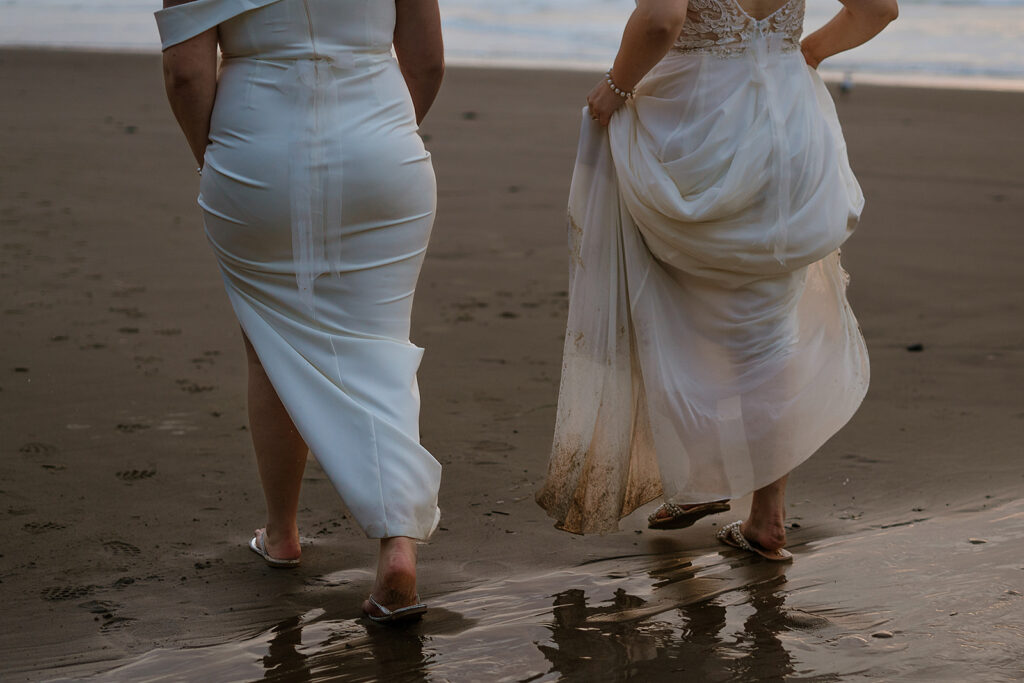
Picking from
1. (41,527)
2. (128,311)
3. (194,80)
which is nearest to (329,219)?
(194,80)

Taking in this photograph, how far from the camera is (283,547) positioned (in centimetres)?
326

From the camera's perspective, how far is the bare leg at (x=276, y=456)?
3.09 meters

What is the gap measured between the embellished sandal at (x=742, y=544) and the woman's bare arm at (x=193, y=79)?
6.01ft

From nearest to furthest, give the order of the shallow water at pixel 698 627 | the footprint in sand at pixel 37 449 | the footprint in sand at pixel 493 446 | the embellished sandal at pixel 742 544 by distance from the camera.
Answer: the shallow water at pixel 698 627 < the embellished sandal at pixel 742 544 < the footprint in sand at pixel 37 449 < the footprint in sand at pixel 493 446

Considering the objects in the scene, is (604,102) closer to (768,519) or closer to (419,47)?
(419,47)

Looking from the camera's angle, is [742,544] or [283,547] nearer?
[283,547]

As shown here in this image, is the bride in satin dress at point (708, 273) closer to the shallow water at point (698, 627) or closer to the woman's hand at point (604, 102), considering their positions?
the woman's hand at point (604, 102)

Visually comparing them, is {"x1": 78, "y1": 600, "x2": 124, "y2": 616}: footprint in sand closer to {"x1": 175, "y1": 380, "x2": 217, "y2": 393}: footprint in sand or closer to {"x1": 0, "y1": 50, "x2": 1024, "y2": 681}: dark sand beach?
{"x1": 0, "y1": 50, "x2": 1024, "y2": 681}: dark sand beach

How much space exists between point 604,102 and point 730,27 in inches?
15.1

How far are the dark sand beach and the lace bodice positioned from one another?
1.42 m

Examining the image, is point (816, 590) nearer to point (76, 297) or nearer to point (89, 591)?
point (89, 591)

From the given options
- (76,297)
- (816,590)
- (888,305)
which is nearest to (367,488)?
(816,590)

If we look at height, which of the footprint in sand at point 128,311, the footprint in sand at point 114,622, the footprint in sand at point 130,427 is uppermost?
the footprint in sand at point 128,311

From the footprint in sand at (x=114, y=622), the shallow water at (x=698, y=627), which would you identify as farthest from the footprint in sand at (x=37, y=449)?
the shallow water at (x=698, y=627)
